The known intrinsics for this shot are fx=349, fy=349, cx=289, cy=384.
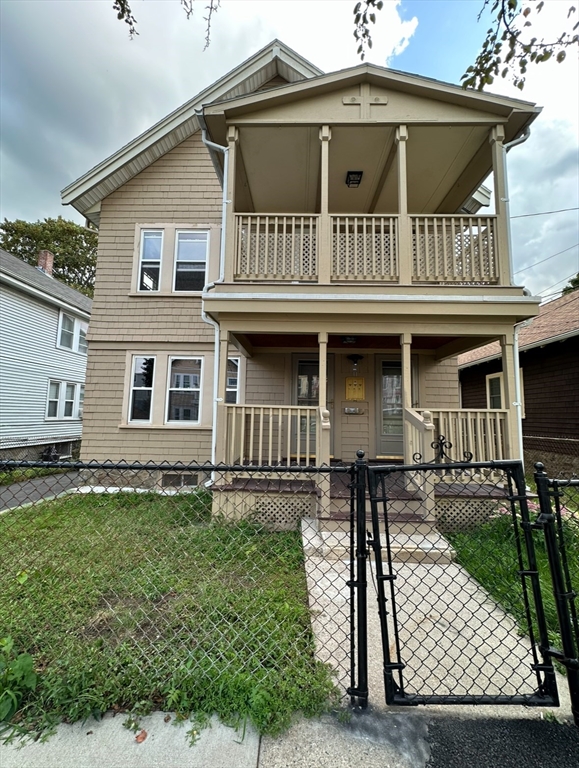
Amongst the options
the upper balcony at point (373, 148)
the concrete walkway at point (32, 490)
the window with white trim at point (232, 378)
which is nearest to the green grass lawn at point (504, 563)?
the upper balcony at point (373, 148)

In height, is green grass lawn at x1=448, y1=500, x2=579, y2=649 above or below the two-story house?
below

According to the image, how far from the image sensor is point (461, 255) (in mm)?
5309

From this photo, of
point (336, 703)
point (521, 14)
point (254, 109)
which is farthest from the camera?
point (254, 109)

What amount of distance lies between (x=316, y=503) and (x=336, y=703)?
3.01 meters

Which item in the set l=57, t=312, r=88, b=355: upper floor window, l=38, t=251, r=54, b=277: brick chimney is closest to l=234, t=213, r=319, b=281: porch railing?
l=57, t=312, r=88, b=355: upper floor window

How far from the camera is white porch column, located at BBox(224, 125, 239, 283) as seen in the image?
17.4 feet

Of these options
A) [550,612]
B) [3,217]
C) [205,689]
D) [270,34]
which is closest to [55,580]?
[205,689]

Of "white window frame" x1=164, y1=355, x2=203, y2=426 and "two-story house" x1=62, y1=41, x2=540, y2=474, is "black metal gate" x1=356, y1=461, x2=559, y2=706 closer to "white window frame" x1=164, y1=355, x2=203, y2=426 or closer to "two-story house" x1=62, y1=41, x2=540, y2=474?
"two-story house" x1=62, y1=41, x2=540, y2=474

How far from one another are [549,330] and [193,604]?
1148cm

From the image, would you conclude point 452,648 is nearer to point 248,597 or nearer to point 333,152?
point 248,597

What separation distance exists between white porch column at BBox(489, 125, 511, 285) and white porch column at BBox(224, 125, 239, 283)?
3967 mm

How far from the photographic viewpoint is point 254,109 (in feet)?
17.8

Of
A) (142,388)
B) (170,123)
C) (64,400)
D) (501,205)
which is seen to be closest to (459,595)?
(501,205)

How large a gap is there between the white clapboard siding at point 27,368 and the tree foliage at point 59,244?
1504 cm
